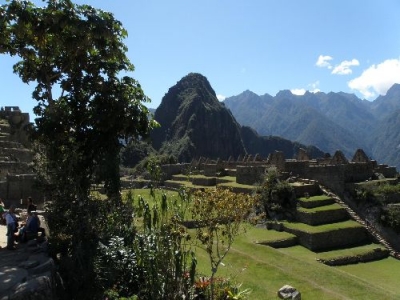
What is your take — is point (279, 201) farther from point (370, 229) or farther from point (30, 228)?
point (30, 228)

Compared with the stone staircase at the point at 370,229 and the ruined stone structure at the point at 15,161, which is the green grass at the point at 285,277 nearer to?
the stone staircase at the point at 370,229

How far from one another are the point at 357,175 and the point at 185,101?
142 m

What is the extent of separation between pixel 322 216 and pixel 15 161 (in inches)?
701

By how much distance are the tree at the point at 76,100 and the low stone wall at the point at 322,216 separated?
480 inches

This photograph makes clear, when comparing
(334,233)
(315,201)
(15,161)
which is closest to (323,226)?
(334,233)

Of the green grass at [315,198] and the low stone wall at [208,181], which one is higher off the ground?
the low stone wall at [208,181]

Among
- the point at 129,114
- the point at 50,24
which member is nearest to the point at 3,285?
the point at 129,114

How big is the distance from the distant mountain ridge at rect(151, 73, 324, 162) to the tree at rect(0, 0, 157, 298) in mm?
124326

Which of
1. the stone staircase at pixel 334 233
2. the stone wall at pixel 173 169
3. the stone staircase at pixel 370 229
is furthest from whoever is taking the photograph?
the stone wall at pixel 173 169

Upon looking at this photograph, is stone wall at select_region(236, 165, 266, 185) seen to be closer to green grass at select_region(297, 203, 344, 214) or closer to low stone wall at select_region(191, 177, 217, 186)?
low stone wall at select_region(191, 177, 217, 186)

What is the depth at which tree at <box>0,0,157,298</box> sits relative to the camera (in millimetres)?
9453

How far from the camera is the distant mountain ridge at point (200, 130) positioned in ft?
491

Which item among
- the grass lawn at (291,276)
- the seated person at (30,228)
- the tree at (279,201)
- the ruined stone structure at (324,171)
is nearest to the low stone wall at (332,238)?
the tree at (279,201)

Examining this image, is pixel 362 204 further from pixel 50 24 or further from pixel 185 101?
pixel 185 101
